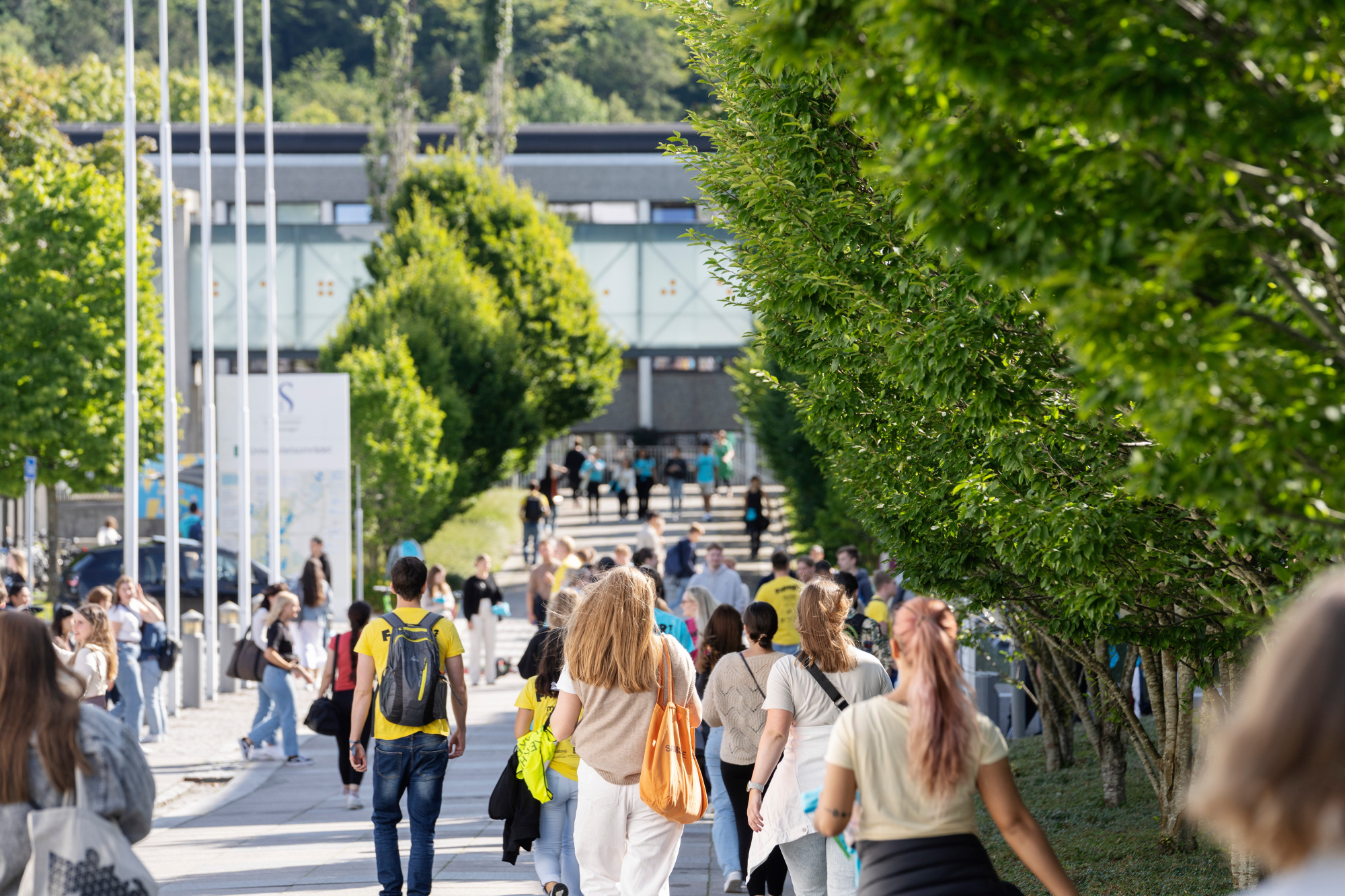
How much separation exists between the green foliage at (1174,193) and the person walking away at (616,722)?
3117 mm

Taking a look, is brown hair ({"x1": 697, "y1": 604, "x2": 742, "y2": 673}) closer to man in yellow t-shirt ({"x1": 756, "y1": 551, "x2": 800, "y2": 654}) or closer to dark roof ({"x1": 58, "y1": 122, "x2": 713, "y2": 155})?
man in yellow t-shirt ({"x1": 756, "y1": 551, "x2": 800, "y2": 654})

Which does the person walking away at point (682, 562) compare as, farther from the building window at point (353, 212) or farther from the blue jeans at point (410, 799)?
the building window at point (353, 212)

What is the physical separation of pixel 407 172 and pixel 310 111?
38527 mm

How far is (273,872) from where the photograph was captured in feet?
29.7

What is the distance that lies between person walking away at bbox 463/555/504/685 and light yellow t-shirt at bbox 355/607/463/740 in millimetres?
10273

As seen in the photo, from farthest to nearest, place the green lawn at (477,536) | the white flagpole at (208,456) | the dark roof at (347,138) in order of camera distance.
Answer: the dark roof at (347,138), the green lawn at (477,536), the white flagpole at (208,456)

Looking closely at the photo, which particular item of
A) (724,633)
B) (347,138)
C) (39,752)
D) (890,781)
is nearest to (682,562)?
(724,633)

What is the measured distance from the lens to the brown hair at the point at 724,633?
27.5 feet

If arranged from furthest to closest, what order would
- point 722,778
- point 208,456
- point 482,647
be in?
1. point 208,456
2. point 482,647
3. point 722,778

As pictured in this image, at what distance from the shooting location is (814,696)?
632 cm

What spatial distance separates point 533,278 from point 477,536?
6986mm

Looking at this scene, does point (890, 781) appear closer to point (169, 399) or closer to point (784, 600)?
point (784, 600)

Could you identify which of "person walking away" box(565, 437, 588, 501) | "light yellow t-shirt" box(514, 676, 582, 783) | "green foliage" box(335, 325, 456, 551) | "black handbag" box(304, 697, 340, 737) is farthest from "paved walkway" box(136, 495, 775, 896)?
"person walking away" box(565, 437, 588, 501)

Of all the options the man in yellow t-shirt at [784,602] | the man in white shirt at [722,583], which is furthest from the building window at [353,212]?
the man in yellow t-shirt at [784,602]
